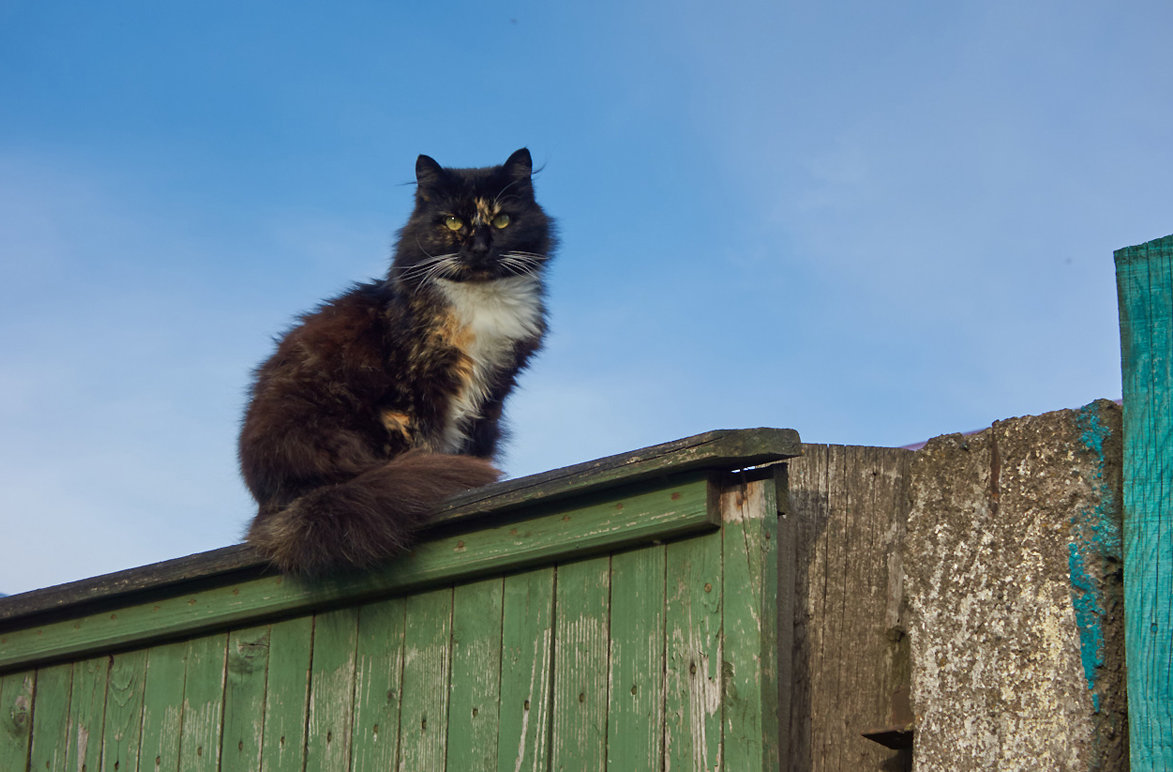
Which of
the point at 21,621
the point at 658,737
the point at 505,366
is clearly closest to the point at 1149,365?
the point at 658,737

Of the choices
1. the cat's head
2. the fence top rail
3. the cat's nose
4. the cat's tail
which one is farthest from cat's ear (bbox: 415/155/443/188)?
the fence top rail

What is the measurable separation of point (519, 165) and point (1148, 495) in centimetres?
302

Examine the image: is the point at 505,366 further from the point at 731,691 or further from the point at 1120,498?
the point at 1120,498

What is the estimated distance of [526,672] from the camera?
9.57ft

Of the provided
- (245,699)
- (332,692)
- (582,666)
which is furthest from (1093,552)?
(245,699)

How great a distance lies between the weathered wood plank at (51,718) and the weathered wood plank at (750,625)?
265cm

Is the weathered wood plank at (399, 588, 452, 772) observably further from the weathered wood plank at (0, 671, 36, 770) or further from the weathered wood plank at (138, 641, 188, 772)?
the weathered wood plank at (0, 671, 36, 770)

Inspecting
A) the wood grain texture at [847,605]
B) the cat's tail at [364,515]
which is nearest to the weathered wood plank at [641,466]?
the cat's tail at [364,515]

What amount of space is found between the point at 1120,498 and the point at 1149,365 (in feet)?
0.84

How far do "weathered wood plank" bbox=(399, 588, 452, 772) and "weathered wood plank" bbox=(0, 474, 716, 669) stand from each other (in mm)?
80

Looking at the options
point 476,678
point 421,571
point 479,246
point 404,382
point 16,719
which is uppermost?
point 479,246

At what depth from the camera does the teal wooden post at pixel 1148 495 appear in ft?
6.92

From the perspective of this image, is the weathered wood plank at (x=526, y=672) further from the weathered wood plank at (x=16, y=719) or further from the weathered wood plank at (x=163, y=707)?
the weathered wood plank at (x=16, y=719)

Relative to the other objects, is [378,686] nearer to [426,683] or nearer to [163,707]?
[426,683]
